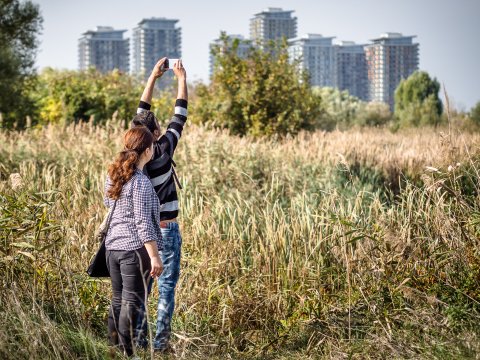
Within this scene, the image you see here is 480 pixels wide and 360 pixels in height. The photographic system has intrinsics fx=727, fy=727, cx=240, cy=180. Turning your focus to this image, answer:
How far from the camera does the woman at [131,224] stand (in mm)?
3740

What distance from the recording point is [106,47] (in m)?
140

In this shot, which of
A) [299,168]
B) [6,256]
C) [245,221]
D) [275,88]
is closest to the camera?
[6,256]

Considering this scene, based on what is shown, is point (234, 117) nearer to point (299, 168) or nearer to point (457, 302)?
point (299, 168)

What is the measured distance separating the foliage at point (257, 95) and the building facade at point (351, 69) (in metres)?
105

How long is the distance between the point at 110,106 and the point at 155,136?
13.2 m

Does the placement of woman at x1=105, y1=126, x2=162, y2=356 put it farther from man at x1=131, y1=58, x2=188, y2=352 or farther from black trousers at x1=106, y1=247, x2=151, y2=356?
man at x1=131, y1=58, x2=188, y2=352

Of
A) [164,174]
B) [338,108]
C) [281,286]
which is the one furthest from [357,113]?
[164,174]

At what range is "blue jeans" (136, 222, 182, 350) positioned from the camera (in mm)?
4117

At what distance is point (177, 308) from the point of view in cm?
489

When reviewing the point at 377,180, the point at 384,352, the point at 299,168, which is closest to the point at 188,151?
the point at 299,168

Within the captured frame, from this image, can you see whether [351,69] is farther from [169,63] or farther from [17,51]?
[169,63]

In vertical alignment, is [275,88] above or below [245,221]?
above

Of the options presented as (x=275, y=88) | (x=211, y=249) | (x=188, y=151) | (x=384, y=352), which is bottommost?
(x=384, y=352)

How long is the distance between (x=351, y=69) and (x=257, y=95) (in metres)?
110
